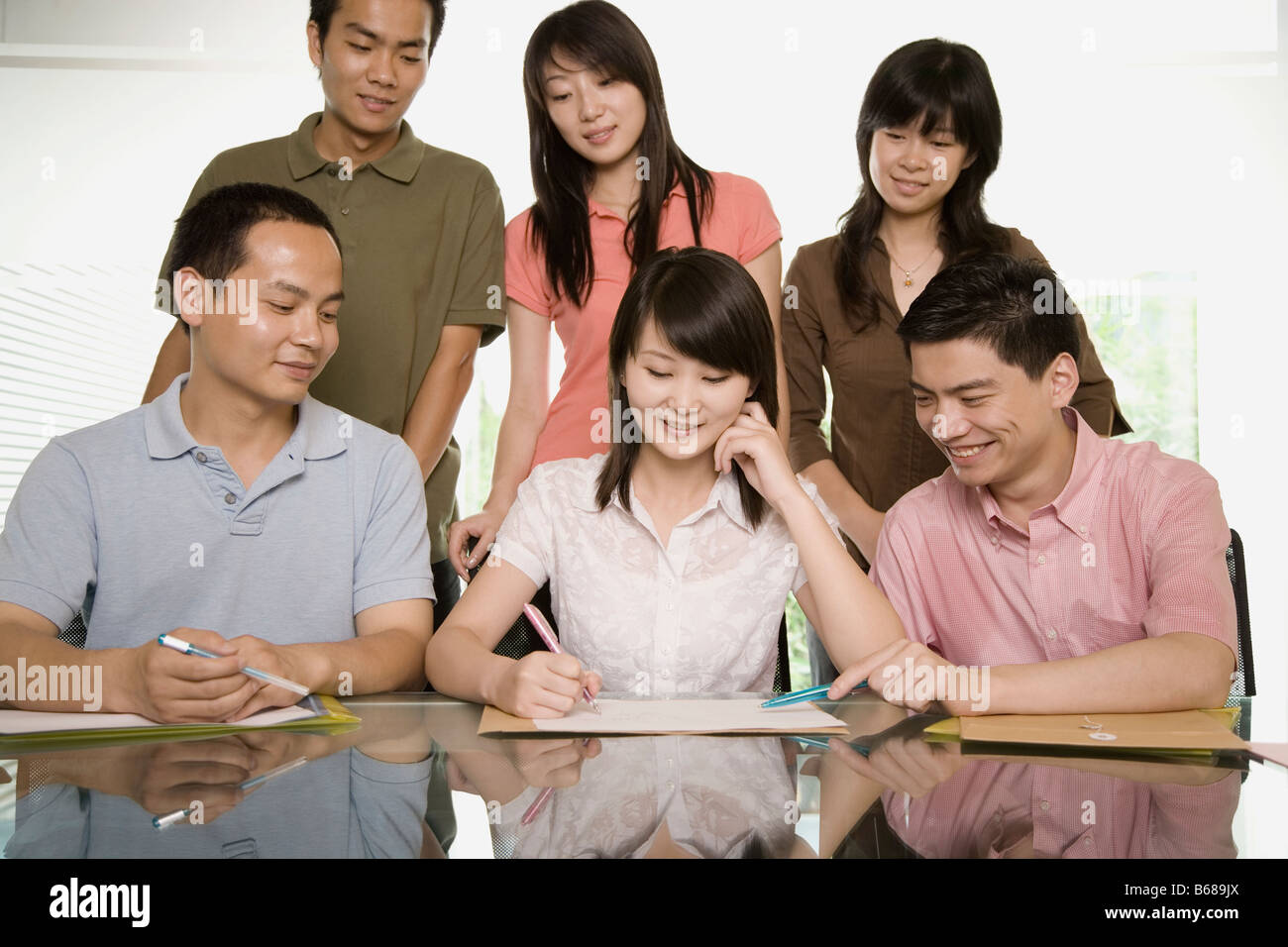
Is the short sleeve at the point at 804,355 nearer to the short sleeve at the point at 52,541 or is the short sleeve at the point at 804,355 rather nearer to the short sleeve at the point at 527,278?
the short sleeve at the point at 527,278

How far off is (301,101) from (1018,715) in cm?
410

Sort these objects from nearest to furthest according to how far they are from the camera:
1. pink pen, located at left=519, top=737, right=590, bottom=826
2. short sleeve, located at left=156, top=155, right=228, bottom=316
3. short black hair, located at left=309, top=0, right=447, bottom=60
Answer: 1. pink pen, located at left=519, top=737, right=590, bottom=826
2. short sleeve, located at left=156, top=155, right=228, bottom=316
3. short black hair, located at left=309, top=0, right=447, bottom=60

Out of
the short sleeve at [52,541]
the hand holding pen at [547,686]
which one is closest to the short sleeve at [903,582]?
the hand holding pen at [547,686]

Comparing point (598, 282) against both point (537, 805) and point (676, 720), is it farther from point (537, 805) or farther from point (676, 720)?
point (537, 805)

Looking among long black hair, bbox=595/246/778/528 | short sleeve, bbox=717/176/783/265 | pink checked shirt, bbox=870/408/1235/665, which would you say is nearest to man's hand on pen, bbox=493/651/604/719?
long black hair, bbox=595/246/778/528

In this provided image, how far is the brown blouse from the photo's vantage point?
7.14 ft

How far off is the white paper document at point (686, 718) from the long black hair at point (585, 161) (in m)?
0.98

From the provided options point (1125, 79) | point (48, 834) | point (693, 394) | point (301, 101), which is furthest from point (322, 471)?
point (1125, 79)

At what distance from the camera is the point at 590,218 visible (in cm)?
220

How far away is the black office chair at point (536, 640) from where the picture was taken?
1.71 metres

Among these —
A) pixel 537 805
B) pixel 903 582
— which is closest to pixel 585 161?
pixel 903 582

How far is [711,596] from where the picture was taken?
69.1 inches

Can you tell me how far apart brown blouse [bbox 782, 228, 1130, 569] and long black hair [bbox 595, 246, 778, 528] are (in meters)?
0.41

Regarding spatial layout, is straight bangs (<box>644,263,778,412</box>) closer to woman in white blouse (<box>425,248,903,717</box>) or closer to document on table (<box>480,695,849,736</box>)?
woman in white blouse (<box>425,248,903,717</box>)
